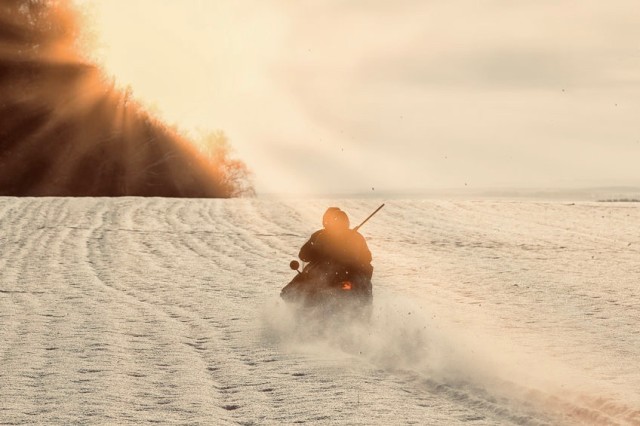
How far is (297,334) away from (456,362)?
255 cm

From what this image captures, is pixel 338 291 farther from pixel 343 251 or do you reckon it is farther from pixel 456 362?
pixel 456 362

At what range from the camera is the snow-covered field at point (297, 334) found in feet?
27.3

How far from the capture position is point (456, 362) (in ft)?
33.8

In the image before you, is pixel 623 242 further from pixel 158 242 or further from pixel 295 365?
pixel 295 365

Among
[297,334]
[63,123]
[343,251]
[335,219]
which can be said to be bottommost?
[297,334]

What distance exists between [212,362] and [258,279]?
8.43 metres

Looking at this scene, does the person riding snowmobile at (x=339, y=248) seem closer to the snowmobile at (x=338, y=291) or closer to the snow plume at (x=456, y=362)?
the snowmobile at (x=338, y=291)

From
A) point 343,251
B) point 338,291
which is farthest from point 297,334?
point 343,251

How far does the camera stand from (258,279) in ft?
62.3

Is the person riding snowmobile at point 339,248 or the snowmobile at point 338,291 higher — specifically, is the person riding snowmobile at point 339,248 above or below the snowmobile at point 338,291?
above

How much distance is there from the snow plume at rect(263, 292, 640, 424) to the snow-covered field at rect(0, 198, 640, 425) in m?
0.03

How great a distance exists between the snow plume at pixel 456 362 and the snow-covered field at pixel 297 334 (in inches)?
1.2

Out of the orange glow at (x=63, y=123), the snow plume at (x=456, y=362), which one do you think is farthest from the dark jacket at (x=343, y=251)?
the orange glow at (x=63, y=123)

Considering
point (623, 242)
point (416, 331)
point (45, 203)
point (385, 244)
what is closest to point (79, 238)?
point (385, 244)
